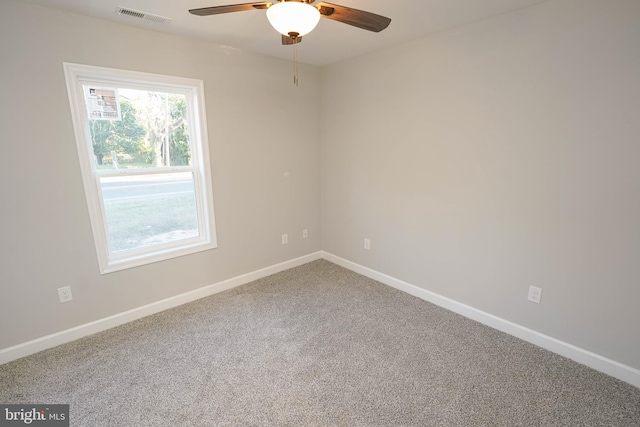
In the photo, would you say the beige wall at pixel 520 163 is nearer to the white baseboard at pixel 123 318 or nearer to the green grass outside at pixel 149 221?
the white baseboard at pixel 123 318

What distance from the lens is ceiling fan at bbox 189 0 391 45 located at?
50.1 inches

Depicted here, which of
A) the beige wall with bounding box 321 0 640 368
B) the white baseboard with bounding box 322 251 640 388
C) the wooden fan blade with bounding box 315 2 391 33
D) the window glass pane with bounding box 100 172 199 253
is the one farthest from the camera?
the window glass pane with bounding box 100 172 199 253

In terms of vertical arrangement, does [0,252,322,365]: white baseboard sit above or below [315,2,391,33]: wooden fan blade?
below

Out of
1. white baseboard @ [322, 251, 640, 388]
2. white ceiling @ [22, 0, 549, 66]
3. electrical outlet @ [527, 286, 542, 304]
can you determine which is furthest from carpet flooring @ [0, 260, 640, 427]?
white ceiling @ [22, 0, 549, 66]

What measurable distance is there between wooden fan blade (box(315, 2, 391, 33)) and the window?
165 cm

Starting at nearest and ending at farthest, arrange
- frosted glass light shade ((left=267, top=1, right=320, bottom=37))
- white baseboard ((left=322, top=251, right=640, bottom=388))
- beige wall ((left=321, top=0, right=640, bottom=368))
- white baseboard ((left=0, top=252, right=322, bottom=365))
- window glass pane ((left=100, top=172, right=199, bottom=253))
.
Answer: frosted glass light shade ((left=267, top=1, right=320, bottom=37)) → beige wall ((left=321, top=0, right=640, bottom=368)) → white baseboard ((left=322, top=251, right=640, bottom=388)) → white baseboard ((left=0, top=252, right=322, bottom=365)) → window glass pane ((left=100, top=172, right=199, bottom=253))

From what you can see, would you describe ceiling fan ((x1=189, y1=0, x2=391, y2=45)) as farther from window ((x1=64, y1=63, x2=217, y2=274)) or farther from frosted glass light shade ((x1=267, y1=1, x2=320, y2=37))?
window ((x1=64, y1=63, x2=217, y2=274))

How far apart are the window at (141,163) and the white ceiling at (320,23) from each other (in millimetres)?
401

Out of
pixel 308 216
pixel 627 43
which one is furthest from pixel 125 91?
pixel 627 43

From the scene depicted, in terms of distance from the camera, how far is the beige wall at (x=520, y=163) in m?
1.79

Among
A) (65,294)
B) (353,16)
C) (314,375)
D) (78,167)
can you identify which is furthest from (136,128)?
(314,375)

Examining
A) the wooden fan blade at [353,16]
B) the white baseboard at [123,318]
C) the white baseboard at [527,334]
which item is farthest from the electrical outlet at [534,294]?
the white baseboard at [123,318]

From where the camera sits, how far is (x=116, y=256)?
2.48m

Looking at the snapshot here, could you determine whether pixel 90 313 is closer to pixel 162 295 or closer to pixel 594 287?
pixel 162 295
